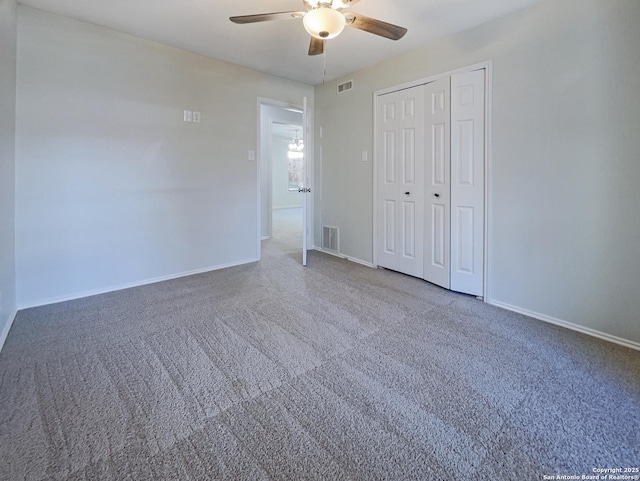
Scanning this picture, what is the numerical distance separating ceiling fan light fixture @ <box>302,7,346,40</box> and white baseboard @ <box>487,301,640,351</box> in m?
2.53

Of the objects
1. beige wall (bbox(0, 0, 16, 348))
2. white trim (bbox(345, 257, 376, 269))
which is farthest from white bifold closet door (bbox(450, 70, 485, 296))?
beige wall (bbox(0, 0, 16, 348))

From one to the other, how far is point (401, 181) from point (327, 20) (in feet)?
6.92

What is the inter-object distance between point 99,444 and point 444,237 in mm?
3021

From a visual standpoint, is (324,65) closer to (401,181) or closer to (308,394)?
(401,181)

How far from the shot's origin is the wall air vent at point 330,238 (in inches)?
182

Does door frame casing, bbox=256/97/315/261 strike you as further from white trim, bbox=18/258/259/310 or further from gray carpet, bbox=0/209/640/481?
gray carpet, bbox=0/209/640/481

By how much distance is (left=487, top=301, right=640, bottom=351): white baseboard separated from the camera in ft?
7.06

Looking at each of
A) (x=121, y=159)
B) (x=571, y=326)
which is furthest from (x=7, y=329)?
(x=571, y=326)

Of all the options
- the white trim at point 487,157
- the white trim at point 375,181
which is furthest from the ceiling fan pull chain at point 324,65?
the white trim at point 487,157

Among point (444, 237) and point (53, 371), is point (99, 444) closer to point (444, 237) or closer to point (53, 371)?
point (53, 371)

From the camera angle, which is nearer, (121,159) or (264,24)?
(264,24)

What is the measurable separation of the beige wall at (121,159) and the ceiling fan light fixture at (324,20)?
Result: 2.19 metres

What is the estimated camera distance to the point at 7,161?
234cm

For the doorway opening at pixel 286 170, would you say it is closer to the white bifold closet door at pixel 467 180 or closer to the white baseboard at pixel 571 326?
the white bifold closet door at pixel 467 180
